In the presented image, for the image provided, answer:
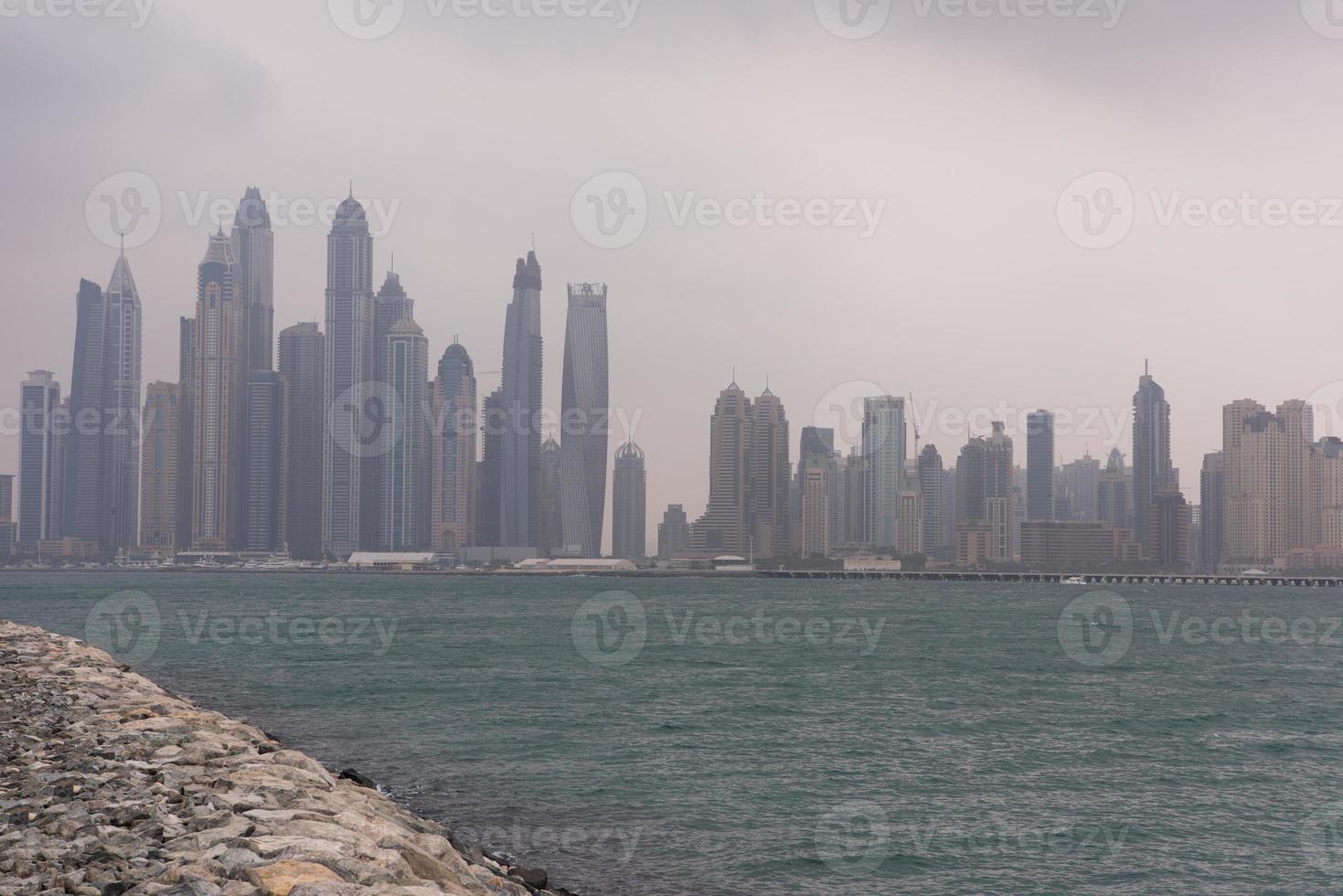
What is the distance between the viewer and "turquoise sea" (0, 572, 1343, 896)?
62.1ft

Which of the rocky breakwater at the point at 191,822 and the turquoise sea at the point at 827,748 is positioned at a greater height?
the rocky breakwater at the point at 191,822

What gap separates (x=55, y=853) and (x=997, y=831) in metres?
16.5

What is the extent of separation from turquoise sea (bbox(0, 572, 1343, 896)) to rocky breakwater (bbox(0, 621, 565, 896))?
482 cm

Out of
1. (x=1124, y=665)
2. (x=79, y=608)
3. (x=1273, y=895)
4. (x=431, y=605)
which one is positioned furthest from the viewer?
(x=431, y=605)

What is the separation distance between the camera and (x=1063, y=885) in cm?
1747

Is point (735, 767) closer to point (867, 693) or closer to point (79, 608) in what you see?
point (867, 693)

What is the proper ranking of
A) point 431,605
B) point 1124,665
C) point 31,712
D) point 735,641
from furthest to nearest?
1. point 431,605
2. point 735,641
3. point 1124,665
4. point 31,712

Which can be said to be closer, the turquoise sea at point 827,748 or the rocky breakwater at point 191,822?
the rocky breakwater at point 191,822

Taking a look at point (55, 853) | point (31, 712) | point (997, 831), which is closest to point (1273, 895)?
point (997, 831)

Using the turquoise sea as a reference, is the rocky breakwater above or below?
above

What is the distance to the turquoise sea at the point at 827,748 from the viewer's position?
62.1ft

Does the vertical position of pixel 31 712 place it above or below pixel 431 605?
above

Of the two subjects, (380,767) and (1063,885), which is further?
(380,767)

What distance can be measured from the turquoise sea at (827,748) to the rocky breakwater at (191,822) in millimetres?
4818
